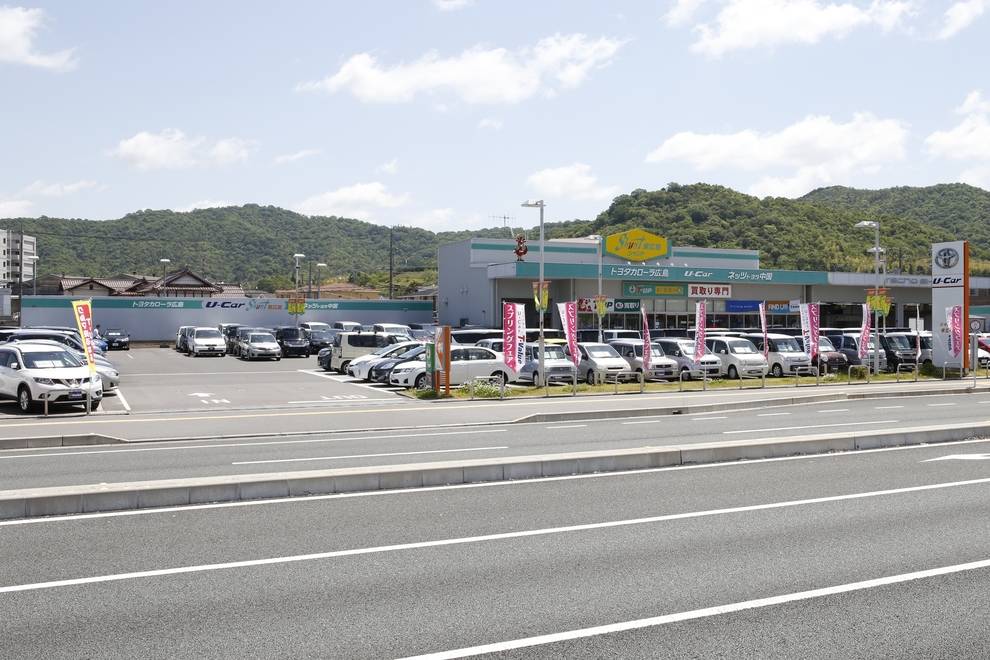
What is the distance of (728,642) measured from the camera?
5.77 metres

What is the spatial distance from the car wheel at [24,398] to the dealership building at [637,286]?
33612 millimetres

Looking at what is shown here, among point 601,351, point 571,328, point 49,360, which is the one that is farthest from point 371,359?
point 49,360

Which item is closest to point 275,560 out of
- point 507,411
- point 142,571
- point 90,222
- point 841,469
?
point 142,571

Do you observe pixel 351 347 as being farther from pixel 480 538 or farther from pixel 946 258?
pixel 480 538

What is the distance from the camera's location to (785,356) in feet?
115

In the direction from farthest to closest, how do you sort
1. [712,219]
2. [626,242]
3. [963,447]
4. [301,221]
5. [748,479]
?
[301,221], [712,219], [626,242], [963,447], [748,479]

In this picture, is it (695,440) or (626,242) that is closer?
(695,440)

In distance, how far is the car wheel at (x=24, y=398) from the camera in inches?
878

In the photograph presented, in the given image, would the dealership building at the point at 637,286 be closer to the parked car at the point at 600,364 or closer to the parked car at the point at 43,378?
the parked car at the point at 600,364

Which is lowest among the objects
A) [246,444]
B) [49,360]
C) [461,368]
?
[246,444]

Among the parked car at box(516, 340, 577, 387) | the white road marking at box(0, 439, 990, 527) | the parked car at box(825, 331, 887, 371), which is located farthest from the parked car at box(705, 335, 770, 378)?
the white road marking at box(0, 439, 990, 527)

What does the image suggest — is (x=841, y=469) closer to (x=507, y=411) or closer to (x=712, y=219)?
(x=507, y=411)

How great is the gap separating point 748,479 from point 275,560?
6.89 metres

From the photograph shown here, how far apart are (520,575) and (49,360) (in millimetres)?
19938
